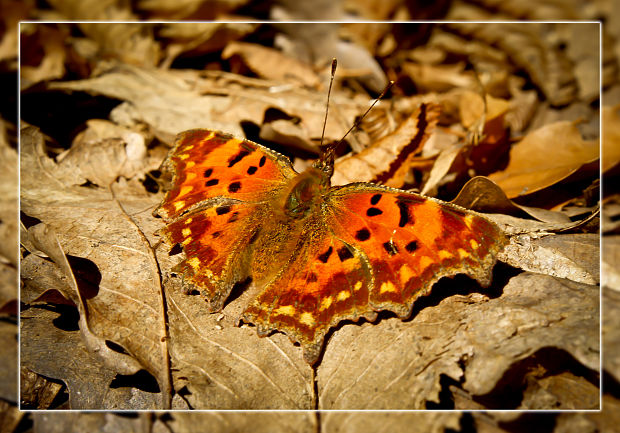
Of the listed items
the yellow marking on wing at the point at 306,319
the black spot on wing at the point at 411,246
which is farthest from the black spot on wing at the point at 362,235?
the yellow marking on wing at the point at 306,319

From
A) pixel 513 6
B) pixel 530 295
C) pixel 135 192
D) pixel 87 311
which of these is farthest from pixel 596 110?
pixel 87 311

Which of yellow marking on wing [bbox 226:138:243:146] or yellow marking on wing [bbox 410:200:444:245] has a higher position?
yellow marking on wing [bbox 226:138:243:146]

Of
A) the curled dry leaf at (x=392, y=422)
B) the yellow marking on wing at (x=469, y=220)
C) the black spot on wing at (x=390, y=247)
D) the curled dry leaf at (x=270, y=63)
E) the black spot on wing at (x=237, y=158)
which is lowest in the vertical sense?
the curled dry leaf at (x=392, y=422)

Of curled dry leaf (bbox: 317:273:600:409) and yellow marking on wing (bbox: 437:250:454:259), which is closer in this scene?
curled dry leaf (bbox: 317:273:600:409)

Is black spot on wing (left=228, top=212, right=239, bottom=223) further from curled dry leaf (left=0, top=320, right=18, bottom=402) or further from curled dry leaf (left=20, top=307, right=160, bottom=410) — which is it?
curled dry leaf (left=0, top=320, right=18, bottom=402)

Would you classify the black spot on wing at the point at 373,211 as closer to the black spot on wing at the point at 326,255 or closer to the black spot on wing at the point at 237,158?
the black spot on wing at the point at 326,255

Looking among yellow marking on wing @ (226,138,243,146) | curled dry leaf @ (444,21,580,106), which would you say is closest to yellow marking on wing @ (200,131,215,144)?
yellow marking on wing @ (226,138,243,146)

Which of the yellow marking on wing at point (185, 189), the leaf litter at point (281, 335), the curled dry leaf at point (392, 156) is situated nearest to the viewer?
the leaf litter at point (281, 335)
